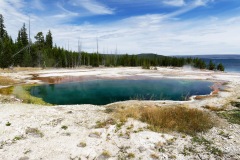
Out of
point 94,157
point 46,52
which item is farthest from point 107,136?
point 46,52

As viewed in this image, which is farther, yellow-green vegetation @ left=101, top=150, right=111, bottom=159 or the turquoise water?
the turquoise water

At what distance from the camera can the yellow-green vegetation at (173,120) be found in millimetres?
12461

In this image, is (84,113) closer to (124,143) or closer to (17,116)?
(17,116)

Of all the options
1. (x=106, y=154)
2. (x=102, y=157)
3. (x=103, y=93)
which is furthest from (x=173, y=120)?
(x=103, y=93)

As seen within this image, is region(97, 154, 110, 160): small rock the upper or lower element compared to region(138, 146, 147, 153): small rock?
lower

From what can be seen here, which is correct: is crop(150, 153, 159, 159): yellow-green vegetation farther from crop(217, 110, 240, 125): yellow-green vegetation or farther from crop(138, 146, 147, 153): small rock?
crop(217, 110, 240, 125): yellow-green vegetation

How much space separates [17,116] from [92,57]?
285 ft

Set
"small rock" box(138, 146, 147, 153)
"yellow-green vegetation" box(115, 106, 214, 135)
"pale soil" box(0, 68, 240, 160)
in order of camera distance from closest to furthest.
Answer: "pale soil" box(0, 68, 240, 160) < "small rock" box(138, 146, 147, 153) < "yellow-green vegetation" box(115, 106, 214, 135)

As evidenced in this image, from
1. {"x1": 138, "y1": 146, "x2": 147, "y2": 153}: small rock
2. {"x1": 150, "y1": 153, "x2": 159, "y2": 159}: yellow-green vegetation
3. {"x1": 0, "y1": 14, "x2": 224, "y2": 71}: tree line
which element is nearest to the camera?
{"x1": 150, "y1": 153, "x2": 159, "y2": 159}: yellow-green vegetation

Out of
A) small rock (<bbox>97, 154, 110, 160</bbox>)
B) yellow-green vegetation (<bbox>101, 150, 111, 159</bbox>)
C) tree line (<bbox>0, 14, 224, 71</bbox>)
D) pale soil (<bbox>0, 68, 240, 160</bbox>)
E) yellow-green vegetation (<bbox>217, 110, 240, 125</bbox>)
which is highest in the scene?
tree line (<bbox>0, 14, 224, 71</bbox>)

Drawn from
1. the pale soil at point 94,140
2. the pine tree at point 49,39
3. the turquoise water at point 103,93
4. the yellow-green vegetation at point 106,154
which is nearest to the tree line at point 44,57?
the pine tree at point 49,39

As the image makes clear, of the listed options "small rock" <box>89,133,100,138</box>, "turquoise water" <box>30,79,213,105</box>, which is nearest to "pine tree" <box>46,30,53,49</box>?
"turquoise water" <box>30,79,213,105</box>

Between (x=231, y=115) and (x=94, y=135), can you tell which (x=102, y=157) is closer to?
(x=94, y=135)

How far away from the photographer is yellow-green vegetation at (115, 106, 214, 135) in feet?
40.9
